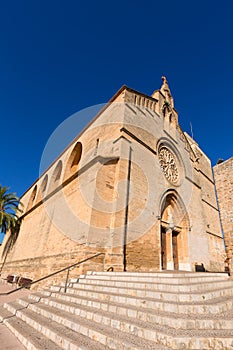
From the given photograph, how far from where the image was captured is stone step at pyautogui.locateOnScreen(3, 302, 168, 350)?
1899mm

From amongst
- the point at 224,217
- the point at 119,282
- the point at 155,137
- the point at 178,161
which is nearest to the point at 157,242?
the point at 224,217

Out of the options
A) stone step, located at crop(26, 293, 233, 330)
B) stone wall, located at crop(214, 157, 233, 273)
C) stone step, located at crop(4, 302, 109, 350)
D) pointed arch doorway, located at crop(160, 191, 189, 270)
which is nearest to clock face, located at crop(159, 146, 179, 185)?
pointed arch doorway, located at crop(160, 191, 189, 270)

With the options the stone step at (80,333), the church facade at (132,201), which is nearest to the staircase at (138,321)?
the stone step at (80,333)

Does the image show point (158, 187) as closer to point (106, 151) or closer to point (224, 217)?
point (106, 151)

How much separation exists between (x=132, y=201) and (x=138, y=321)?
549 cm

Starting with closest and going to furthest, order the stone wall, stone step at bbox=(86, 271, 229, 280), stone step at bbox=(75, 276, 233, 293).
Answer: stone step at bbox=(75, 276, 233, 293)
stone step at bbox=(86, 271, 229, 280)
the stone wall

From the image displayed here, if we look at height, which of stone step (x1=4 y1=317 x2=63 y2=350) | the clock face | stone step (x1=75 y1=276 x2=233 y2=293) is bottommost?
stone step (x1=4 y1=317 x2=63 y2=350)

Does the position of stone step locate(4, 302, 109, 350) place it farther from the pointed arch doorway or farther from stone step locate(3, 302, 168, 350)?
the pointed arch doorway

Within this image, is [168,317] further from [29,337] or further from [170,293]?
[29,337]

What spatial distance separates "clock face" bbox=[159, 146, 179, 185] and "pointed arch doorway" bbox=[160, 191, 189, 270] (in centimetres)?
110

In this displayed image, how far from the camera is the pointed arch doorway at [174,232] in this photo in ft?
31.9

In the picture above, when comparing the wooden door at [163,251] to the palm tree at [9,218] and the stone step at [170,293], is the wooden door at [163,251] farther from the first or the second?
the palm tree at [9,218]

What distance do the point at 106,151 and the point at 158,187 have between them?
11.0ft

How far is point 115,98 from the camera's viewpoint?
10438mm
